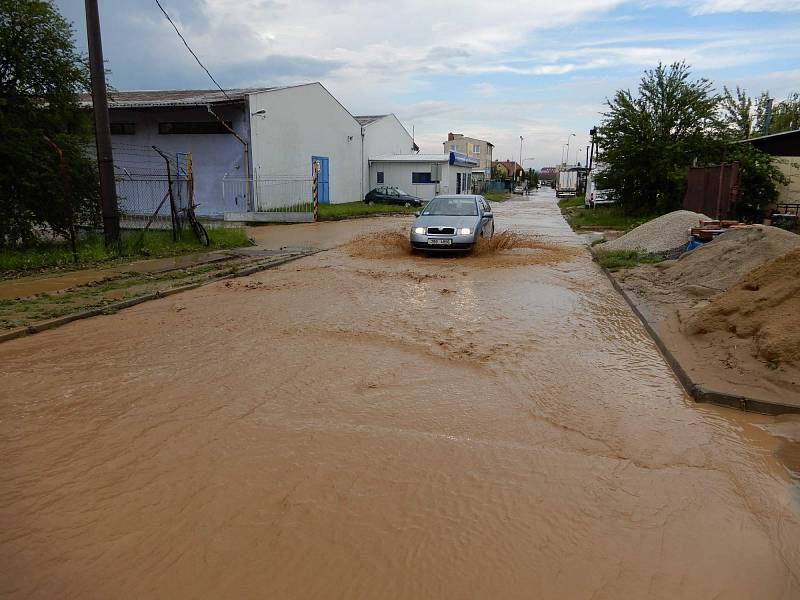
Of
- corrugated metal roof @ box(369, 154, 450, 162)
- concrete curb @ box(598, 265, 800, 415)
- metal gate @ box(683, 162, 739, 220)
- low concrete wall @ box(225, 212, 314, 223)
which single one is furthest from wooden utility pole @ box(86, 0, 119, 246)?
corrugated metal roof @ box(369, 154, 450, 162)

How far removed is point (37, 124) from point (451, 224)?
29.5ft

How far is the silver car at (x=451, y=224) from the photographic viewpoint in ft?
42.4

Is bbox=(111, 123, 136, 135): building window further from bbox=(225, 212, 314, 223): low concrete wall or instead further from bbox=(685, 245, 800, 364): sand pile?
bbox=(685, 245, 800, 364): sand pile

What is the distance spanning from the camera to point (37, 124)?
12000mm

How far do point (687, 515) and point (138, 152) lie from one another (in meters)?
26.3

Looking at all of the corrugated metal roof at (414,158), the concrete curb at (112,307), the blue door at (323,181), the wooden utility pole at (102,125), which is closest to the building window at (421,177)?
the corrugated metal roof at (414,158)

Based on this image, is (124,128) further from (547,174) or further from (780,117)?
(547,174)

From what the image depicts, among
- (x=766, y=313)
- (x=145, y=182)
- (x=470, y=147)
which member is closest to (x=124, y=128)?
(x=145, y=182)

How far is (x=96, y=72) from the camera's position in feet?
38.1

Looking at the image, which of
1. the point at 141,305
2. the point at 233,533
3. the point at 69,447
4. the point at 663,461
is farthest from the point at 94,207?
the point at 663,461

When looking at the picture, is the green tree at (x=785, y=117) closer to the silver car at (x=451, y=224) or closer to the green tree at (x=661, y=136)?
the green tree at (x=661, y=136)

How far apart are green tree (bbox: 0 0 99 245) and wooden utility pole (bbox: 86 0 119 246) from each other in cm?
70

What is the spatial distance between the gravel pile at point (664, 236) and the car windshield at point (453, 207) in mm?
3432

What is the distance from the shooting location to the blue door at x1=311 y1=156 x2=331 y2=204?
3050 cm
